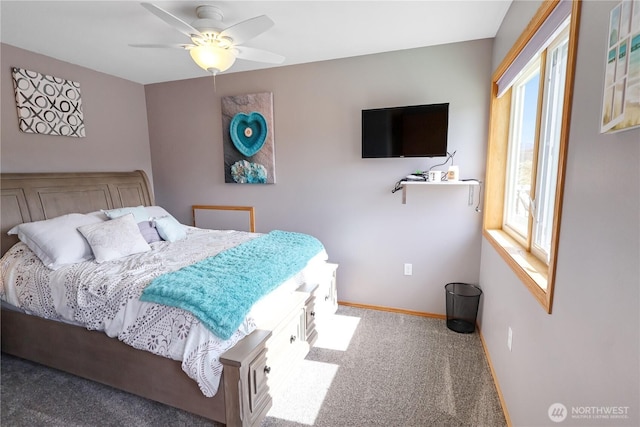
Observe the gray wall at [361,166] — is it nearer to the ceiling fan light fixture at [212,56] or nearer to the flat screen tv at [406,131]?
the flat screen tv at [406,131]

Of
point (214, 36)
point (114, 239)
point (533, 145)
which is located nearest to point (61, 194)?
point (114, 239)

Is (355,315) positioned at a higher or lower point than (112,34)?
lower

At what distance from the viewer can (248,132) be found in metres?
3.54

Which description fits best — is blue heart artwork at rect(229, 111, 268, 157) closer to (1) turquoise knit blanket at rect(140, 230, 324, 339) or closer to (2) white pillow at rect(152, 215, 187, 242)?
(2) white pillow at rect(152, 215, 187, 242)

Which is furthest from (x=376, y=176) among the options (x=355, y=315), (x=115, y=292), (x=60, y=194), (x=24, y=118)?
(x=24, y=118)

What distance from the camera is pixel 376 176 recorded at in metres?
3.13

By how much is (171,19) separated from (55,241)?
180cm

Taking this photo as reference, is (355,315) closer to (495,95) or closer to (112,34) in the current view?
(495,95)

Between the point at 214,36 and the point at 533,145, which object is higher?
the point at 214,36

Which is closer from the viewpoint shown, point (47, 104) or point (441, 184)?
point (441, 184)

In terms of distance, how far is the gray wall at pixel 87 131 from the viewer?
271 cm

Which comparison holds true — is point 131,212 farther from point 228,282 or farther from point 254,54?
point 254,54

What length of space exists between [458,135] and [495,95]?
416 millimetres

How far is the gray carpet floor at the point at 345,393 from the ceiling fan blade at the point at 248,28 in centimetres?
226
